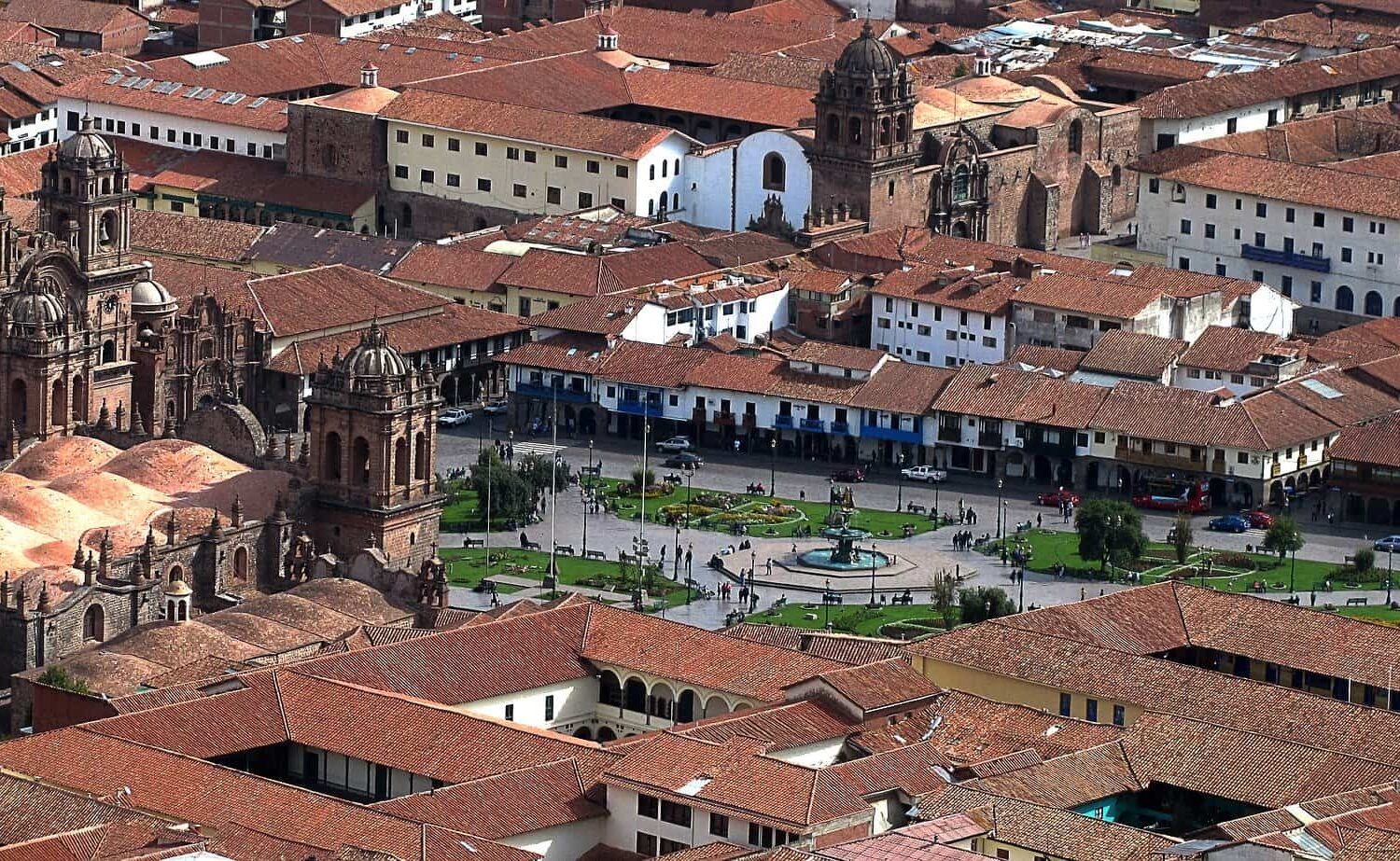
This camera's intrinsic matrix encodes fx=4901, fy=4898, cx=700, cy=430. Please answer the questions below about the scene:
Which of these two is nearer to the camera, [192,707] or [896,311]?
[192,707]

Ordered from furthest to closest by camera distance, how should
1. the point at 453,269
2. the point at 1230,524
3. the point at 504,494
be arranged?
the point at 453,269
the point at 1230,524
the point at 504,494

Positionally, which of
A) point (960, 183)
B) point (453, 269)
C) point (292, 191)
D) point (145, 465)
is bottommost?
point (292, 191)

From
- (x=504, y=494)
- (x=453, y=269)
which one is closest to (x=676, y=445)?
(x=504, y=494)

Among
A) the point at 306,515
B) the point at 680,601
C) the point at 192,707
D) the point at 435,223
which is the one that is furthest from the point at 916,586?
the point at 435,223

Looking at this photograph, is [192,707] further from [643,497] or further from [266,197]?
[266,197]

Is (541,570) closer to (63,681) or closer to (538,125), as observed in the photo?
(63,681)

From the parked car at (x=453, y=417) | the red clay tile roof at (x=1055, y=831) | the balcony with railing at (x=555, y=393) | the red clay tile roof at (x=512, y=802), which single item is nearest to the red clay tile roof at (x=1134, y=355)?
the balcony with railing at (x=555, y=393)
